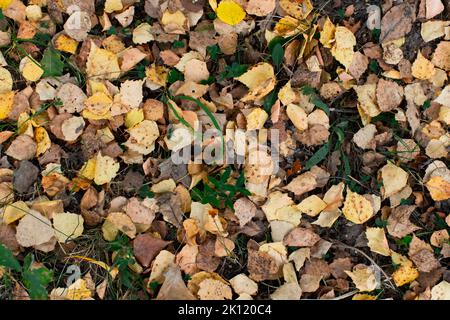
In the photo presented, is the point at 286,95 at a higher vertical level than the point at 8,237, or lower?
higher

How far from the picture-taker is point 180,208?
189 centimetres

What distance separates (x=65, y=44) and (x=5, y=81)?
0.21 meters

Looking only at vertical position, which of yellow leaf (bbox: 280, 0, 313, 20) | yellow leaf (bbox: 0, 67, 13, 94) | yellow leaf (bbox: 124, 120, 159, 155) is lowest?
yellow leaf (bbox: 124, 120, 159, 155)

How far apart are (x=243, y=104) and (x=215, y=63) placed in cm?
16

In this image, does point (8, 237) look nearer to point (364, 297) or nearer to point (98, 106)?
point (98, 106)

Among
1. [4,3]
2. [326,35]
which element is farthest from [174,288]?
[4,3]

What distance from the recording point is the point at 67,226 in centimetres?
186

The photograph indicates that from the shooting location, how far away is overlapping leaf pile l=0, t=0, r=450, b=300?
6.12 feet

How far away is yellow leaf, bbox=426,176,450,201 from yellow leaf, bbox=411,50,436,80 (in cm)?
32

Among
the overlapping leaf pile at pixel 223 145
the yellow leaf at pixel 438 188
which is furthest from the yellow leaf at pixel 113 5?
the yellow leaf at pixel 438 188

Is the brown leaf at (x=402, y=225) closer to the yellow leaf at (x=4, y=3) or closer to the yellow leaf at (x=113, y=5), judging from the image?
the yellow leaf at (x=113, y=5)

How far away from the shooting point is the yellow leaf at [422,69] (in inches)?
77.4

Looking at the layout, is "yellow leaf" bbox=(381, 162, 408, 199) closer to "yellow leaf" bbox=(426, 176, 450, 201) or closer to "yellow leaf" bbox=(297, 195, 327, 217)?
"yellow leaf" bbox=(426, 176, 450, 201)

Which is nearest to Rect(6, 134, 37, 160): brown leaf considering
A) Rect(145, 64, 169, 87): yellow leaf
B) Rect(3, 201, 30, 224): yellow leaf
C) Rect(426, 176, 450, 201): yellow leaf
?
Rect(3, 201, 30, 224): yellow leaf
